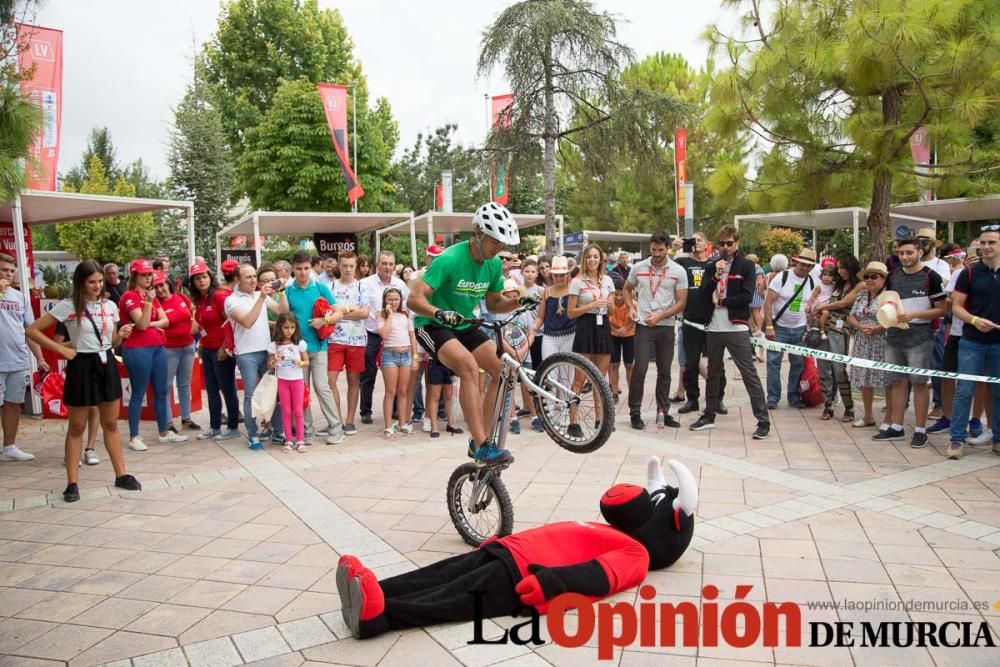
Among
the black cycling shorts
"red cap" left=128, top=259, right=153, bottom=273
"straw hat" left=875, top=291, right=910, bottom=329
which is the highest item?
"red cap" left=128, top=259, right=153, bottom=273

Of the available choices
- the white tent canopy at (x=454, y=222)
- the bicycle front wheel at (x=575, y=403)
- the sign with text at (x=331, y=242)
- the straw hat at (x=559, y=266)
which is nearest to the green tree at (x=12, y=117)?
the bicycle front wheel at (x=575, y=403)

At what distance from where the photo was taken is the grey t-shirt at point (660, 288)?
7.71 metres

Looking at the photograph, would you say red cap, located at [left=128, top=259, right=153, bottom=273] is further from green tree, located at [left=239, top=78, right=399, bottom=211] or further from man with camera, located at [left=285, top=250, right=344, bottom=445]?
green tree, located at [left=239, top=78, right=399, bottom=211]

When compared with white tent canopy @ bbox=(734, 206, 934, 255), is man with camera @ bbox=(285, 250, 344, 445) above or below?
below

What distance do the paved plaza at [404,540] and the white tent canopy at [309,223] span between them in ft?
32.8

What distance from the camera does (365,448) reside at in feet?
23.9

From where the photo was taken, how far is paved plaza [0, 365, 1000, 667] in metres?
3.27

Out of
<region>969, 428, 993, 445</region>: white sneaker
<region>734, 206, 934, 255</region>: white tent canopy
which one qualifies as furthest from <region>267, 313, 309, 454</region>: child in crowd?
<region>734, 206, 934, 255</region>: white tent canopy

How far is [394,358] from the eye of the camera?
25.5ft

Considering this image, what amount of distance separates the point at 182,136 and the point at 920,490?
30472 millimetres

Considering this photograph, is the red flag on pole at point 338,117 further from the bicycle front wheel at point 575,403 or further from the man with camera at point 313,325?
the bicycle front wheel at point 575,403

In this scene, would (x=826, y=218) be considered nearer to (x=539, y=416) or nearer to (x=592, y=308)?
(x=592, y=308)

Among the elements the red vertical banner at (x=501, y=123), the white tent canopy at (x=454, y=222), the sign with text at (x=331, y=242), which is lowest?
the sign with text at (x=331, y=242)

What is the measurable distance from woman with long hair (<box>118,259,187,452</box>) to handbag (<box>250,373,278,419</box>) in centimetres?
114
